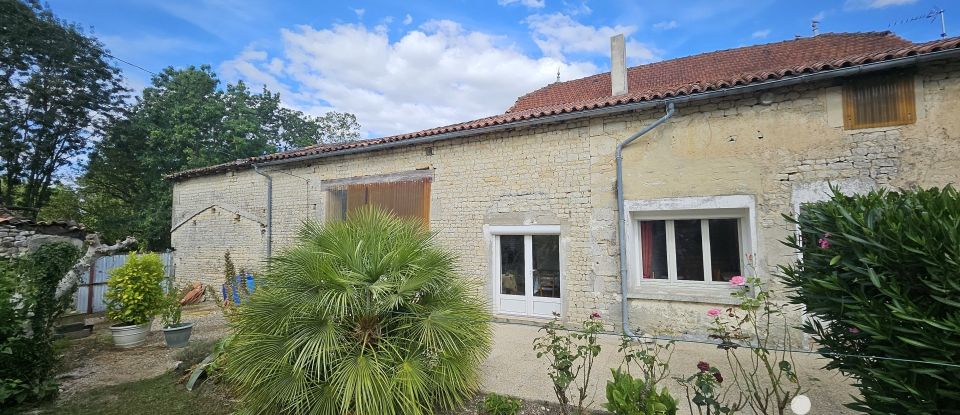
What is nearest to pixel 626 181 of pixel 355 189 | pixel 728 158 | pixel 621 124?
pixel 621 124

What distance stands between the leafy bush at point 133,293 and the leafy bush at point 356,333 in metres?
4.48

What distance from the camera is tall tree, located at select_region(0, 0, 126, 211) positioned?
47.5 ft

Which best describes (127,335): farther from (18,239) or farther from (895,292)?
(895,292)

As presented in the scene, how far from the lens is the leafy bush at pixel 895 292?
A: 6.00 ft

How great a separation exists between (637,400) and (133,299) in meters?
8.40

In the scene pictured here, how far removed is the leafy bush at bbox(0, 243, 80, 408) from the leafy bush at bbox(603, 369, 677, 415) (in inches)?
237

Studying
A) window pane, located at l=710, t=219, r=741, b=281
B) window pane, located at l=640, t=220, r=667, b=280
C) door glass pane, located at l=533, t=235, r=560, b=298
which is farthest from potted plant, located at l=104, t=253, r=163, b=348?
window pane, located at l=710, t=219, r=741, b=281

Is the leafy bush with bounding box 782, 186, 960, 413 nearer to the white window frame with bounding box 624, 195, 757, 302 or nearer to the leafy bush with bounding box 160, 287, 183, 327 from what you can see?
the white window frame with bounding box 624, 195, 757, 302

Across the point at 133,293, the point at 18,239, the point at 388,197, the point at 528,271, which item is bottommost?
the point at 133,293

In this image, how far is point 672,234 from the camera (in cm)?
647

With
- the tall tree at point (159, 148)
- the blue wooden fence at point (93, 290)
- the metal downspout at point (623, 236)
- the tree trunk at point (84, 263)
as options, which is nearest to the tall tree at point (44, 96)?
the tall tree at point (159, 148)

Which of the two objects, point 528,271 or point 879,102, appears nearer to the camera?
point 879,102

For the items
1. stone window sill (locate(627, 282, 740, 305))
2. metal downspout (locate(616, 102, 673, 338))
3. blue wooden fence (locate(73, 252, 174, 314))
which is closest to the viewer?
stone window sill (locate(627, 282, 740, 305))

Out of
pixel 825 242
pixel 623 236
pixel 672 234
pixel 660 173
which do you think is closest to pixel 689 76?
pixel 660 173
